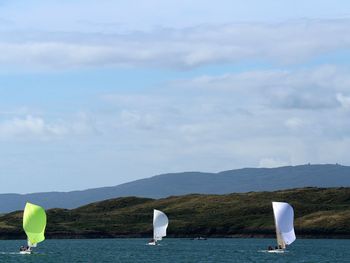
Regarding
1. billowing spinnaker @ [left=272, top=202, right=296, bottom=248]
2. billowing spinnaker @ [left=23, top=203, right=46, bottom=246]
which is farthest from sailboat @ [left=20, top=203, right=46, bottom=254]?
billowing spinnaker @ [left=272, top=202, right=296, bottom=248]

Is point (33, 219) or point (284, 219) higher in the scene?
point (33, 219)

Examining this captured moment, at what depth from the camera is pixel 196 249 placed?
189 metres

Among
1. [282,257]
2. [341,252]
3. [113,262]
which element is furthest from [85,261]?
[341,252]

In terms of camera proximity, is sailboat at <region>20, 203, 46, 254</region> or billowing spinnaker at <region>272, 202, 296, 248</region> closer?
sailboat at <region>20, 203, 46, 254</region>

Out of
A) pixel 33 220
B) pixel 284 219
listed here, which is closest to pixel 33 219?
pixel 33 220

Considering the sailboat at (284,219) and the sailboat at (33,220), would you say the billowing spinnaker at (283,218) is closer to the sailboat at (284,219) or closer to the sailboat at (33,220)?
the sailboat at (284,219)

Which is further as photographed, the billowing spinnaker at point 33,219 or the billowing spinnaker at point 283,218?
the billowing spinnaker at point 283,218

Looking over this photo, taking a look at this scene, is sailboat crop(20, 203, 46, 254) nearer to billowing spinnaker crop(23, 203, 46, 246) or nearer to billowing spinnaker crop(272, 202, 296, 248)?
billowing spinnaker crop(23, 203, 46, 246)

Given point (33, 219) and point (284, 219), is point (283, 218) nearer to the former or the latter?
point (284, 219)

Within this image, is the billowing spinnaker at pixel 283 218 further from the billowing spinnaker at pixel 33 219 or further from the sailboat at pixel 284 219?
the billowing spinnaker at pixel 33 219

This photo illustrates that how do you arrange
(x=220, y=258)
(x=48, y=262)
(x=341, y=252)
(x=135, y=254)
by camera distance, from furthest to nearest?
(x=341, y=252)
(x=135, y=254)
(x=220, y=258)
(x=48, y=262)

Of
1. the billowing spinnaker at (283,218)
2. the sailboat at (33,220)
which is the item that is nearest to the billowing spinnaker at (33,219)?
the sailboat at (33,220)

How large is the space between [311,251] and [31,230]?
56275 mm

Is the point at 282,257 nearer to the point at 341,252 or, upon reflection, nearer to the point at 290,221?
the point at 290,221
